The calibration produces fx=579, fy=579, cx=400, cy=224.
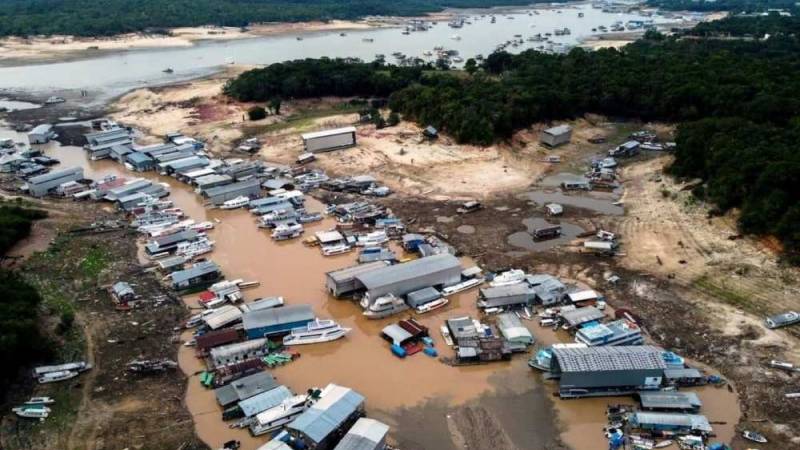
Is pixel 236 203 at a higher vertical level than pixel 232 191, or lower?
lower

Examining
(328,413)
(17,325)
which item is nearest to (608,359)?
(328,413)

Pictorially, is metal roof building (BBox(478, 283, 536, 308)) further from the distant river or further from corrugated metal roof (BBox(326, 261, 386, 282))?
the distant river

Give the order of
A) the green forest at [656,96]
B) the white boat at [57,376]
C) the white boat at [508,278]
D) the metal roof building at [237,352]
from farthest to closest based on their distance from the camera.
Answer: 1. the green forest at [656,96]
2. the white boat at [508,278]
3. the metal roof building at [237,352]
4. the white boat at [57,376]

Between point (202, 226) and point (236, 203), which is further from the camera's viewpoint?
point (236, 203)

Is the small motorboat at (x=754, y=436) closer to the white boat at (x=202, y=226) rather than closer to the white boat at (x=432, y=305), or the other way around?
the white boat at (x=432, y=305)

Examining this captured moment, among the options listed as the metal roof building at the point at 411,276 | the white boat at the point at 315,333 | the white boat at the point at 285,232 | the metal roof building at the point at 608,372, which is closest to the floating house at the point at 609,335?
the metal roof building at the point at 608,372

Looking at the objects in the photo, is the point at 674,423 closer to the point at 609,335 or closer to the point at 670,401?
the point at 670,401
